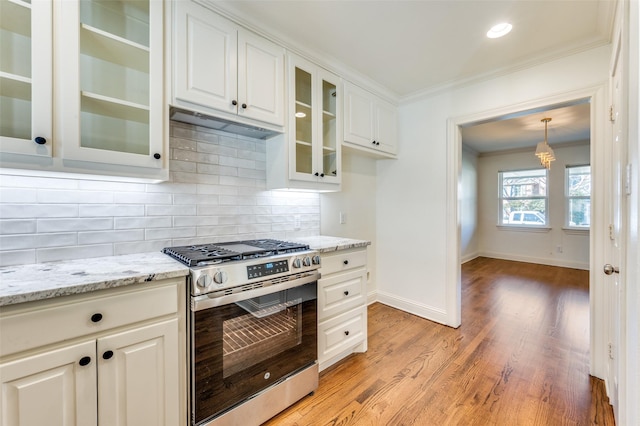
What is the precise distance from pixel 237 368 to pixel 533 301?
384 cm

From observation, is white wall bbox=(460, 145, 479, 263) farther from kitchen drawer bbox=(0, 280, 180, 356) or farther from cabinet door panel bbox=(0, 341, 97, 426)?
cabinet door panel bbox=(0, 341, 97, 426)

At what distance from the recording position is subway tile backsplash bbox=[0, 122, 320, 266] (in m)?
1.36

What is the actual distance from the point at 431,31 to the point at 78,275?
99.7 inches

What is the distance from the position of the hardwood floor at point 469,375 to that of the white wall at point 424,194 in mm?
293

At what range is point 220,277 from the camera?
1.33 meters

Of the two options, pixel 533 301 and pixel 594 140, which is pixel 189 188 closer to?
pixel 594 140

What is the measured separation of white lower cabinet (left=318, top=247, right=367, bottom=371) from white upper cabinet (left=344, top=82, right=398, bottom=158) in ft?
3.64

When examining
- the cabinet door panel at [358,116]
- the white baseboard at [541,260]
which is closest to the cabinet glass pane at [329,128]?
the cabinet door panel at [358,116]

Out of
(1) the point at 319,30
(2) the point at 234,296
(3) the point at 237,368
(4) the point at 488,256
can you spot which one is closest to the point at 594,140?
(1) the point at 319,30

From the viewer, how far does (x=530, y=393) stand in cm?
180

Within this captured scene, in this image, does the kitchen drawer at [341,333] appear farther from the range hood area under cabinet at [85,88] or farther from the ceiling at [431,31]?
the ceiling at [431,31]

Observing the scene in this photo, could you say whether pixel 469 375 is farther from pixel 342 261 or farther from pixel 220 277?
pixel 220 277

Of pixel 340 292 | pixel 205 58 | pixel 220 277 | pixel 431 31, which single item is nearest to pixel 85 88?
pixel 205 58

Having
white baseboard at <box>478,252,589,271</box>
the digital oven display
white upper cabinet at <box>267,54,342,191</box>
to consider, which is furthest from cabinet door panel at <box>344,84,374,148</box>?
white baseboard at <box>478,252,589,271</box>
